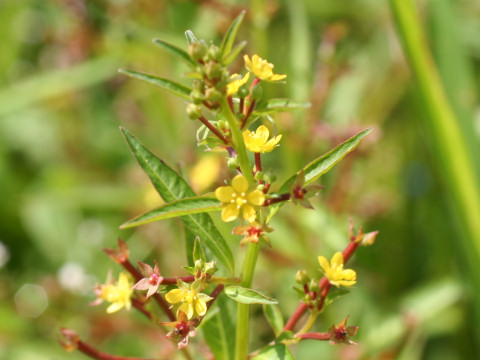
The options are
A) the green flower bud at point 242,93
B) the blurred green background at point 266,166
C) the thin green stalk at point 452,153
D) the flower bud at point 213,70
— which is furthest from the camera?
the blurred green background at point 266,166

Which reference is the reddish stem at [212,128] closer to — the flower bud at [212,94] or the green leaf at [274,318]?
the flower bud at [212,94]

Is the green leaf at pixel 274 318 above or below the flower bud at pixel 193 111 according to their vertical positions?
below

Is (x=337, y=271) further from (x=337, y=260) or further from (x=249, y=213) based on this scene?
(x=249, y=213)

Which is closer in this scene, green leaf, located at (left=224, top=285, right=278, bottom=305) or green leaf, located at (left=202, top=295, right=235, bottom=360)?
green leaf, located at (left=224, top=285, right=278, bottom=305)

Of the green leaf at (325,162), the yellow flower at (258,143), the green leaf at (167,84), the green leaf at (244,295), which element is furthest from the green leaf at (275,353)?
the green leaf at (167,84)

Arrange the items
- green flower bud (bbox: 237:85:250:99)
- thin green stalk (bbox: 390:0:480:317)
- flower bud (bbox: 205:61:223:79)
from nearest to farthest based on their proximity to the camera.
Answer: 1. flower bud (bbox: 205:61:223:79)
2. green flower bud (bbox: 237:85:250:99)
3. thin green stalk (bbox: 390:0:480:317)

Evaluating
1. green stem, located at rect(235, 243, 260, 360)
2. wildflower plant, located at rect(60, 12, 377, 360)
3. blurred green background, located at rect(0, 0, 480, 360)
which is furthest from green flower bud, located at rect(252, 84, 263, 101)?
blurred green background, located at rect(0, 0, 480, 360)

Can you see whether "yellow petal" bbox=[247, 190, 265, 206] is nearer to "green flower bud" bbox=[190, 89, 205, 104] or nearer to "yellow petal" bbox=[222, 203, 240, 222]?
"yellow petal" bbox=[222, 203, 240, 222]

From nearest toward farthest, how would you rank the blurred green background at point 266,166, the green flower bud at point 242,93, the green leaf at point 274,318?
the green flower bud at point 242,93 < the green leaf at point 274,318 < the blurred green background at point 266,166
